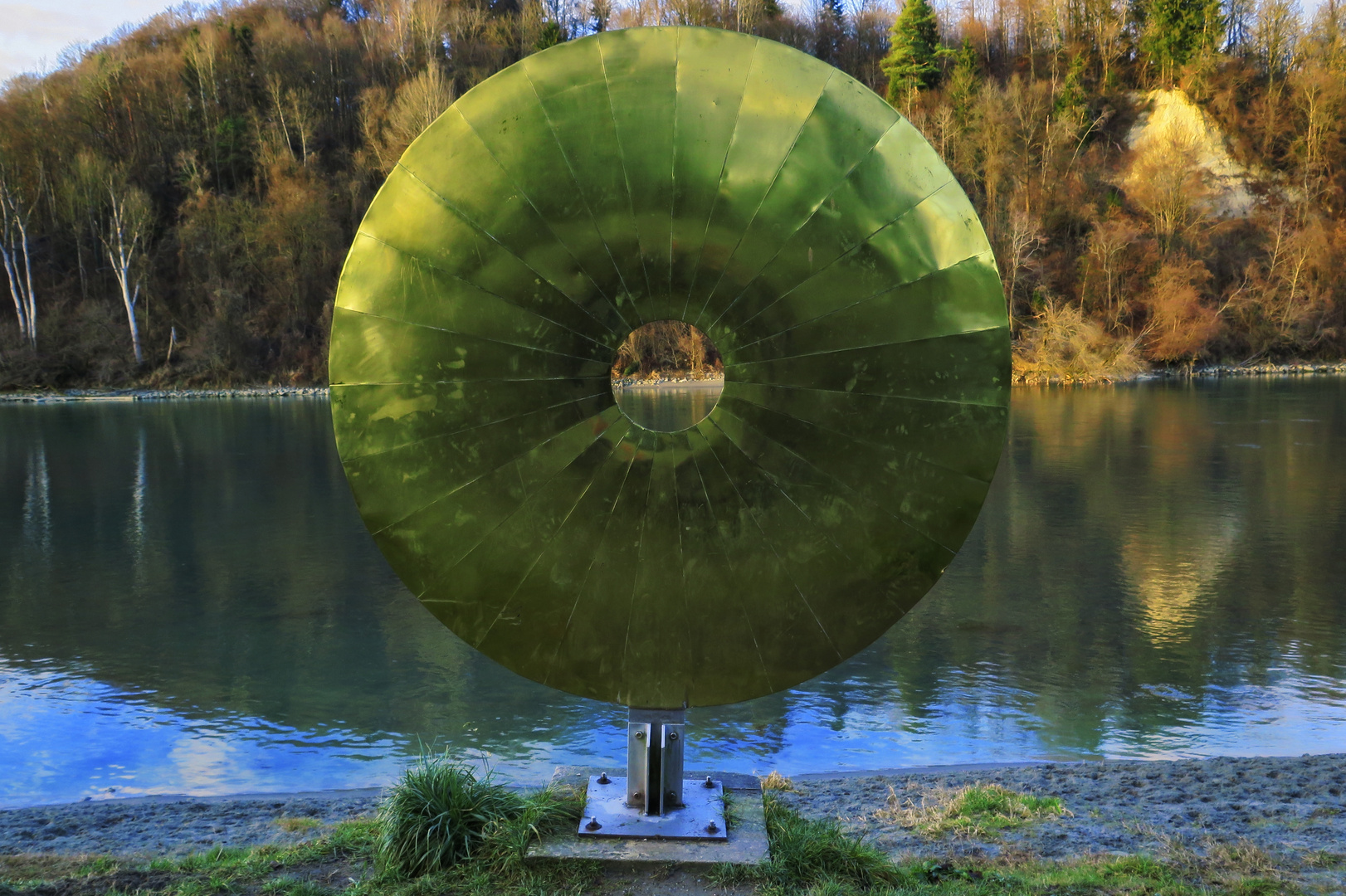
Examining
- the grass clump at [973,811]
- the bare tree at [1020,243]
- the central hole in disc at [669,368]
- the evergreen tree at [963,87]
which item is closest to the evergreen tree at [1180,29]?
the evergreen tree at [963,87]

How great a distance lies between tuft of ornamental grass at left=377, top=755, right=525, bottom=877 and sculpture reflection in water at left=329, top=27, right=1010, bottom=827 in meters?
0.72

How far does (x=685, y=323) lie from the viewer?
4113 millimetres

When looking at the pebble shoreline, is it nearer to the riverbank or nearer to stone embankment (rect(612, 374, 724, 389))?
the riverbank

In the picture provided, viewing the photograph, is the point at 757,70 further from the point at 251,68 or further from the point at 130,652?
the point at 251,68

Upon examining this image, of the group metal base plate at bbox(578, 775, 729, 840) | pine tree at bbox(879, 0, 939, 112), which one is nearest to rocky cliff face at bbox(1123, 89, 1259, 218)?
pine tree at bbox(879, 0, 939, 112)

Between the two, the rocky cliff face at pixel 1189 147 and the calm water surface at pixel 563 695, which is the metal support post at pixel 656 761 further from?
the rocky cliff face at pixel 1189 147

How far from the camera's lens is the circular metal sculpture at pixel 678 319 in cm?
398

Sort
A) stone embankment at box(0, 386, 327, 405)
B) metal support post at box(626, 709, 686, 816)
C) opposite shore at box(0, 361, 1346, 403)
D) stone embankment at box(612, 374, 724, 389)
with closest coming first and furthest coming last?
metal support post at box(626, 709, 686, 816), stone embankment at box(0, 386, 327, 405), opposite shore at box(0, 361, 1346, 403), stone embankment at box(612, 374, 724, 389)

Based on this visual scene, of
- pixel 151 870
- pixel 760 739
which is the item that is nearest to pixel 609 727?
pixel 760 739

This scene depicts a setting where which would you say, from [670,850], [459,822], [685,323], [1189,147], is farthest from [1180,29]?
[459,822]

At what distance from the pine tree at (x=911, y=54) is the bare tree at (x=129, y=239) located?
4680cm

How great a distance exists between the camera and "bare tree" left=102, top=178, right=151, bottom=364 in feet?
175

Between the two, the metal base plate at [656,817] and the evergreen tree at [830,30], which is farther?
the evergreen tree at [830,30]

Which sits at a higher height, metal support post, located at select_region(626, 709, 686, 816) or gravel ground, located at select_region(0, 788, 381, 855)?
metal support post, located at select_region(626, 709, 686, 816)
